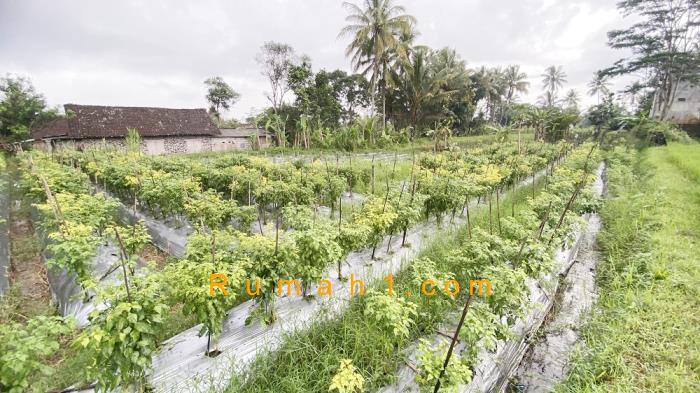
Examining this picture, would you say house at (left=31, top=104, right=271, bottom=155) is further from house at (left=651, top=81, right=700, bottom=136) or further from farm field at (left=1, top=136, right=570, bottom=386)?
house at (left=651, top=81, right=700, bottom=136)

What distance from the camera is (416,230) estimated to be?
585 centimetres

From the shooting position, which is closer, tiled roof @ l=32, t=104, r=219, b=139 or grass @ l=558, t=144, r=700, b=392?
grass @ l=558, t=144, r=700, b=392

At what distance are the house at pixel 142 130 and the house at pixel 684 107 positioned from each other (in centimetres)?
3390

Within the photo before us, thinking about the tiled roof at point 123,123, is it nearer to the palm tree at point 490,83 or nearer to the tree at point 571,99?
the palm tree at point 490,83

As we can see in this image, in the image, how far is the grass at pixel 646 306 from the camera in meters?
2.47

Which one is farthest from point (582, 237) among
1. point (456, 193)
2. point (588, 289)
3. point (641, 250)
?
point (456, 193)

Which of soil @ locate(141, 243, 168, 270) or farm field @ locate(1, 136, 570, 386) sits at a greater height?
farm field @ locate(1, 136, 570, 386)

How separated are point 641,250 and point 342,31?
21.2m

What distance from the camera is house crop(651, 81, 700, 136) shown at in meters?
24.7

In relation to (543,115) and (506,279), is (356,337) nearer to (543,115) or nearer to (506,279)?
(506,279)

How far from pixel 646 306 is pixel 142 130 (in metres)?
27.5

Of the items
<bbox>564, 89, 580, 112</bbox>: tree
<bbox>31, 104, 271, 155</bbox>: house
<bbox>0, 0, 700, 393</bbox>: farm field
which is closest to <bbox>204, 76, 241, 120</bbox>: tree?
<bbox>31, 104, 271, 155</bbox>: house

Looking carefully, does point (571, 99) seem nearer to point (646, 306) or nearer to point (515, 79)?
point (515, 79)

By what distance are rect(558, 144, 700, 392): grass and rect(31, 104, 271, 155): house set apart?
1846cm
